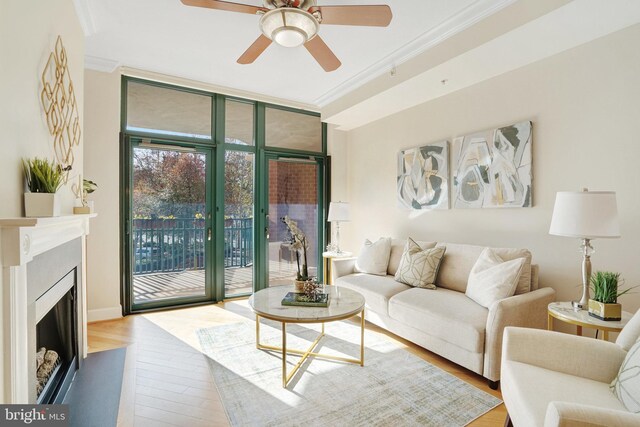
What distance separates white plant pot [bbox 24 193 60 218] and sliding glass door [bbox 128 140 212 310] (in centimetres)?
242

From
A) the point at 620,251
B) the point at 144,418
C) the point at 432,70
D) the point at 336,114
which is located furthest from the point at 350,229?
the point at 144,418

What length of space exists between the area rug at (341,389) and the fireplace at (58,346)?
916mm

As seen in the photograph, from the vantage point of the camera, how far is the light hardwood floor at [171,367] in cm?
191

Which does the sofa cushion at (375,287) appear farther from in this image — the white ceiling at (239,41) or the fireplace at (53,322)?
the fireplace at (53,322)

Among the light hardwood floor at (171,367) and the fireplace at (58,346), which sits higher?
the fireplace at (58,346)

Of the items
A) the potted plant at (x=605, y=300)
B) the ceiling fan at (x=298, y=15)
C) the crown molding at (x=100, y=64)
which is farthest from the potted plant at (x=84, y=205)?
the potted plant at (x=605, y=300)

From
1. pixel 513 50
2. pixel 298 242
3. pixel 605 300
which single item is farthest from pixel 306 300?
pixel 513 50

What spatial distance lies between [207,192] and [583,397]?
12.9 ft

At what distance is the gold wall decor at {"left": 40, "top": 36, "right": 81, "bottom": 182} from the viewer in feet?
5.91

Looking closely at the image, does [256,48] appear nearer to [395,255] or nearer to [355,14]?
[355,14]

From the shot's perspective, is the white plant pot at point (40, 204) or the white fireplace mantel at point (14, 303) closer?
the white fireplace mantel at point (14, 303)

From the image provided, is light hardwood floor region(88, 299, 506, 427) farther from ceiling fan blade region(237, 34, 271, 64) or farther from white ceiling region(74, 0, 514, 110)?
white ceiling region(74, 0, 514, 110)

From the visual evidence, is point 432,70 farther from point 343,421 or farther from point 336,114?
point 343,421

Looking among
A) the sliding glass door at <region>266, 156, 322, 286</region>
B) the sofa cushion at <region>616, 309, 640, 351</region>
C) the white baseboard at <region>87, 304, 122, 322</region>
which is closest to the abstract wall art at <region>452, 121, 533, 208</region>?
the sofa cushion at <region>616, 309, 640, 351</region>
